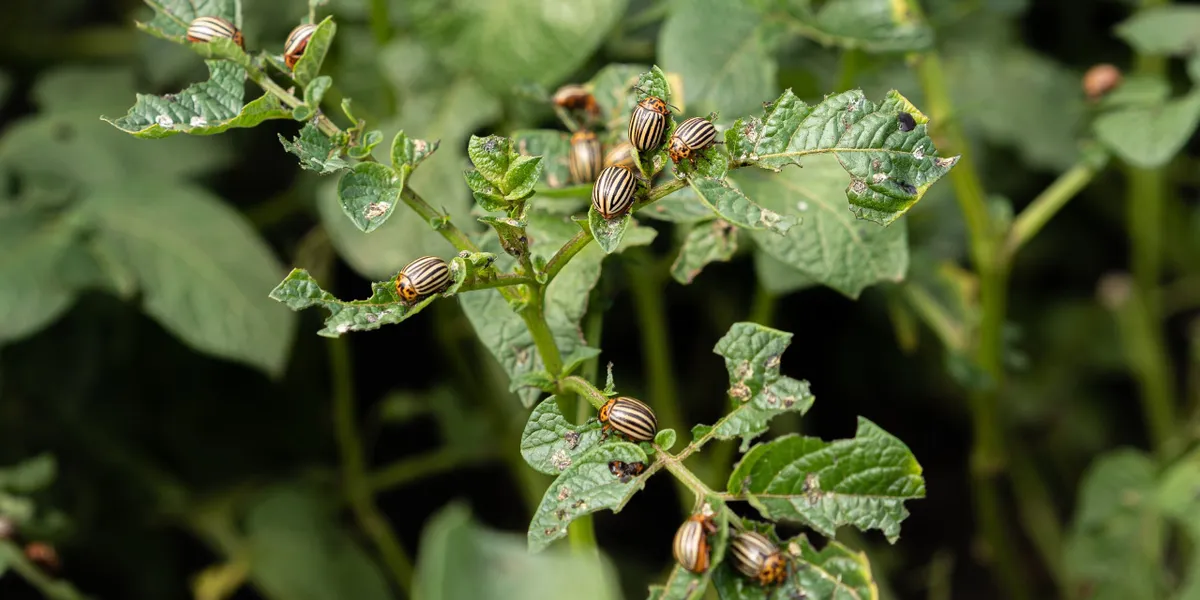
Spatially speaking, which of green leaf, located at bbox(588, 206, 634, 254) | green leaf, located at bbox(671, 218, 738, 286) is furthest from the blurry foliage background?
green leaf, located at bbox(588, 206, 634, 254)

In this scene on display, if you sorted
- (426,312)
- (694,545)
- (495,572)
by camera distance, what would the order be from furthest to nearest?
(426,312) → (694,545) → (495,572)

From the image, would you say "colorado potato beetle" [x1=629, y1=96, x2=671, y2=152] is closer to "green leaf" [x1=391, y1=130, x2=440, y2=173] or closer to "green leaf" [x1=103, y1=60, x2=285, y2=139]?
"green leaf" [x1=391, y1=130, x2=440, y2=173]

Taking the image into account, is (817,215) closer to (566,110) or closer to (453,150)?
(566,110)

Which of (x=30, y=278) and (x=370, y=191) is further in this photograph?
(x=30, y=278)

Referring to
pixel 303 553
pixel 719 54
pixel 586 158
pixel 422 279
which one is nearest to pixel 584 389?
pixel 422 279

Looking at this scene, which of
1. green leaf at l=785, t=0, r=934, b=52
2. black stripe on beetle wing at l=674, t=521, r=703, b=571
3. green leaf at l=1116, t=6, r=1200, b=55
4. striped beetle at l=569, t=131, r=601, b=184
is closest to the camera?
black stripe on beetle wing at l=674, t=521, r=703, b=571

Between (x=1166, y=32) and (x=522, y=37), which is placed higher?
(x=522, y=37)

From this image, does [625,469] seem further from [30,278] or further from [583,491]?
[30,278]

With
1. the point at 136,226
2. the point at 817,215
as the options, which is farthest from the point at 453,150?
the point at 817,215
